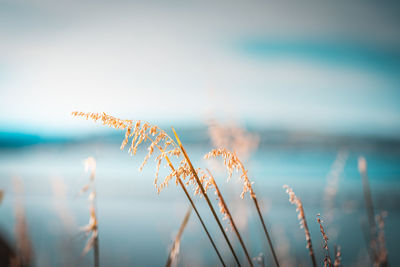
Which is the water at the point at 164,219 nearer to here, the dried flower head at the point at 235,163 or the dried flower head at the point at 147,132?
the dried flower head at the point at 147,132

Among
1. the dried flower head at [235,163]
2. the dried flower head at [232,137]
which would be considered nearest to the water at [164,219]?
Result: the dried flower head at [232,137]

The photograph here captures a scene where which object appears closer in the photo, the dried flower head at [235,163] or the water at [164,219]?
the dried flower head at [235,163]

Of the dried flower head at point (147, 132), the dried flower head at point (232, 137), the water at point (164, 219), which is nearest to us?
the dried flower head at point (147, 132)

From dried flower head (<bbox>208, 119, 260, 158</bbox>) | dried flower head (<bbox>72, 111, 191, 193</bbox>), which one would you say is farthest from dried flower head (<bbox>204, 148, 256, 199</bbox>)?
dried flower head (<bbox>208, 119, 260, 158</bbox>)

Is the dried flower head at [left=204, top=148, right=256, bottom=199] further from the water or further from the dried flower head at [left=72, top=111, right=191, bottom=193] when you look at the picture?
the water

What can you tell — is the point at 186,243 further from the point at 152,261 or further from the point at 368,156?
the point at 368,156

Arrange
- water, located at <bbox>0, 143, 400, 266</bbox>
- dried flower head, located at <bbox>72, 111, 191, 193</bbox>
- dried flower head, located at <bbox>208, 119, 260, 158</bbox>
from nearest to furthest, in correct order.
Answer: dried flower head, located at <bbox>72, 111, 191, 193</bbox>
dried flower head, located at <bbox>208, 119, 260, 158</bbox>
water, located at <bbox>0, 143, 400, 266</bbox>

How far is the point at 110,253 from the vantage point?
7.05m

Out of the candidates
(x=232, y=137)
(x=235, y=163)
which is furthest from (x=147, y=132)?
(x=232, y=137)

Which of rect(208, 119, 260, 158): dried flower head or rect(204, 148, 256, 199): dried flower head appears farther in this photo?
rect(208, 119, 260, 158): dried flower head

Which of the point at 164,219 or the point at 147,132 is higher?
the point at 147,132

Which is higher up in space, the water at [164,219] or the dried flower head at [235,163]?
the dried flower head at [235,163]

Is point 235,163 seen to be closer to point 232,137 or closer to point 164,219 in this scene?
point 232,137

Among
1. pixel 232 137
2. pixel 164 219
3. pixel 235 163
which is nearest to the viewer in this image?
pixel 235 163
